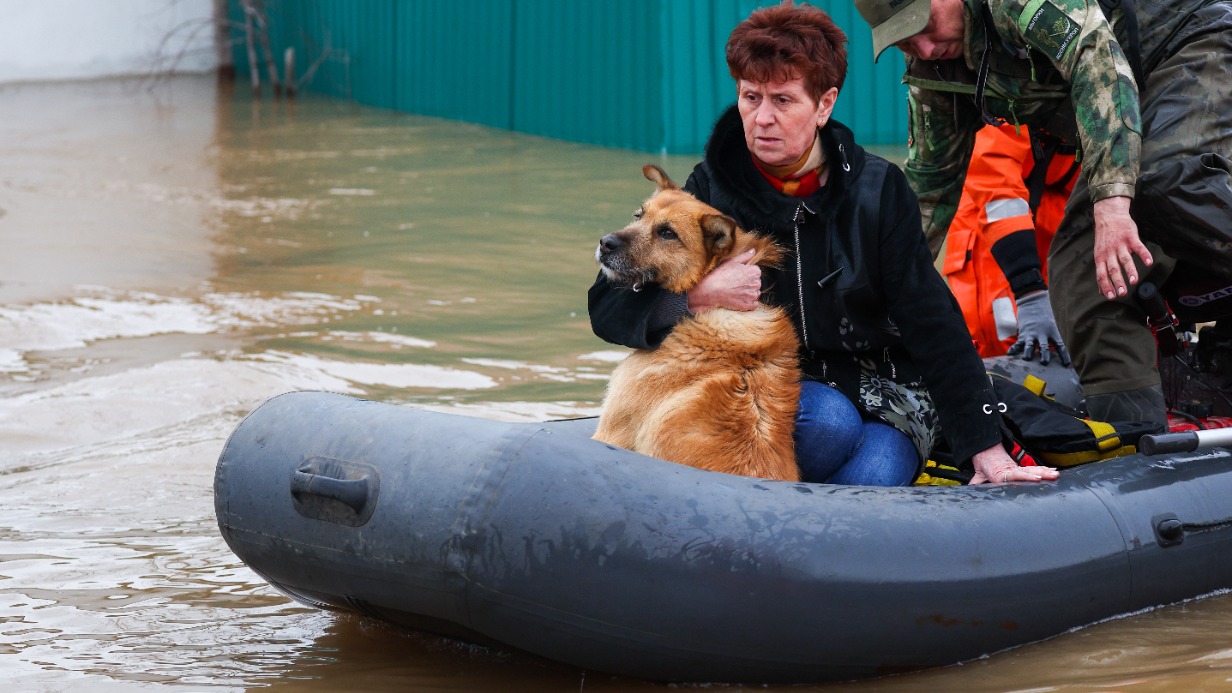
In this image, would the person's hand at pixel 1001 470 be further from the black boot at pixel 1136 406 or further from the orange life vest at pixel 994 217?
the orange life vest at pixel 994 217

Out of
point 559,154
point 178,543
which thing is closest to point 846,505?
point 178,543

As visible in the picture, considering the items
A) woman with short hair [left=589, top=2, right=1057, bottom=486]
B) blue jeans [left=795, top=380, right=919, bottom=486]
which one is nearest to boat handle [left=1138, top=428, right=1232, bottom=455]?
woman with short hair [left=589, top=2, right=1057, bottom=486]

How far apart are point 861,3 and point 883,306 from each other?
1150mm

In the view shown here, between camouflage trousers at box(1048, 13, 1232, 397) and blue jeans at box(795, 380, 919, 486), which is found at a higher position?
camouflage trousers at box(1048, 13, 1232, 397)

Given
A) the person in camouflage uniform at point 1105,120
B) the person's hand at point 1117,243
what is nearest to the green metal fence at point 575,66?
the person in camouflage uniform at point 1105,120

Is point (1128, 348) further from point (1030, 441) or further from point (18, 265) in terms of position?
point (18, 265)

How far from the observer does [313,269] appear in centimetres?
971

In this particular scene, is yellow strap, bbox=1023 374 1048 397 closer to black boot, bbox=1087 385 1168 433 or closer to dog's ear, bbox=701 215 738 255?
black boot, bbox=1087 385 1168 433

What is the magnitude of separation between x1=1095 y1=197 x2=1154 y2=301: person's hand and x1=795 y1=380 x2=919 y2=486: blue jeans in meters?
0.80

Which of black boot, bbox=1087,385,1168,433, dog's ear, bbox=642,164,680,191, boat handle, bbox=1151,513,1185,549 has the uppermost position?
dog's ear, bbox=642,164,680,191

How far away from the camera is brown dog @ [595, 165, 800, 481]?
12.0 ft

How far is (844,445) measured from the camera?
12.6 feet

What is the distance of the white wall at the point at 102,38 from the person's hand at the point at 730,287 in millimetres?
18737

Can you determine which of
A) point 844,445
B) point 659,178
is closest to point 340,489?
point 659,178
